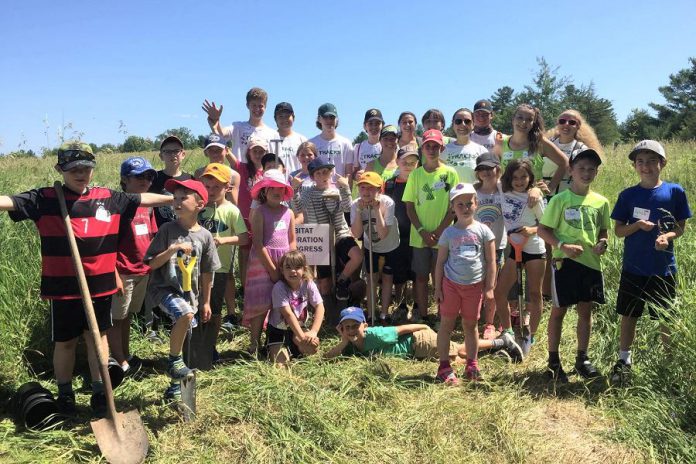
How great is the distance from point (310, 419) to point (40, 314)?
3125 millimetres

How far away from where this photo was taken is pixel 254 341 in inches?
201

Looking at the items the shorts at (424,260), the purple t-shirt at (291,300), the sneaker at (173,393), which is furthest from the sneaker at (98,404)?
the shorts at (424,260)

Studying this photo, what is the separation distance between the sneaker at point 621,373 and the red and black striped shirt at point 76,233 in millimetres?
4244

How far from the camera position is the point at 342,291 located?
232 inches

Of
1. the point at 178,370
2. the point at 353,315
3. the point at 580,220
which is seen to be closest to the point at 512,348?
the point at 580,220

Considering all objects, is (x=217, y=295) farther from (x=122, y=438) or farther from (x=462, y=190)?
(x=462, y=190)

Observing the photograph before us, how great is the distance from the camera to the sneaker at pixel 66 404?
3811mm

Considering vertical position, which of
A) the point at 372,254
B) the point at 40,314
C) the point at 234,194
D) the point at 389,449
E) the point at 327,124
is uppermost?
the point at 327,124

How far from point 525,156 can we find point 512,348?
2.22 metres

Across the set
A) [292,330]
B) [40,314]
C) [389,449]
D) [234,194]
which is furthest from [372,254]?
[40,314]

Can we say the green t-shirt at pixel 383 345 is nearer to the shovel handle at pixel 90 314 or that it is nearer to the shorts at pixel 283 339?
the shorts at pixel 283 339

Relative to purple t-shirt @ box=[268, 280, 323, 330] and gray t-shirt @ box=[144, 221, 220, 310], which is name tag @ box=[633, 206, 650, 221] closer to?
purple t-shirt @ box=[268, 280, 323, 330]

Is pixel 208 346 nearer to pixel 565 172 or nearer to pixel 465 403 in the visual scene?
pixel 465 403

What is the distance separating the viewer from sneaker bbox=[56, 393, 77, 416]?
381cm
